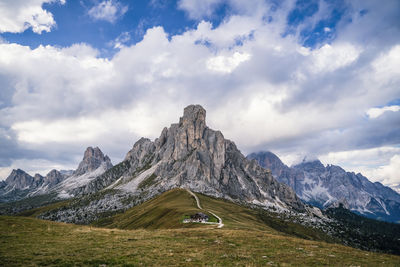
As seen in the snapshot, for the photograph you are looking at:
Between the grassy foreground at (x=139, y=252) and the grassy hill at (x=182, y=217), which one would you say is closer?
the grassy foreground at (x=139, y=252)

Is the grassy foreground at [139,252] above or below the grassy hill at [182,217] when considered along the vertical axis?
above

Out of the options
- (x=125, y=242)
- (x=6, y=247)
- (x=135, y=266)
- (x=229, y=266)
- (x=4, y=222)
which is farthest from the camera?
(x=4, y=222)

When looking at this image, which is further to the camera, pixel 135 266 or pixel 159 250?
pixel 159 250

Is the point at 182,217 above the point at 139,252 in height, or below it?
below

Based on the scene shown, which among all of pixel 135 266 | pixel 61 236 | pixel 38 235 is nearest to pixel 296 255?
pixel 135 266

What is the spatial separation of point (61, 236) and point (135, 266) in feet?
61.5

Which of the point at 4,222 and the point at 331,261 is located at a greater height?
the point at 4,222

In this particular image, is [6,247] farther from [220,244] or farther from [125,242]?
[220,244]

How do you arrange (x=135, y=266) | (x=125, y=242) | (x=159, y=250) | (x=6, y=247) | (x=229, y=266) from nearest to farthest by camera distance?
(x=135, y=266) < (x=229, y=266) < (x=6, y=247) < (x=159, y=250) < (x=125, y=242)

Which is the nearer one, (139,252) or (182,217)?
(139,252)

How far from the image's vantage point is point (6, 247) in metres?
24.2

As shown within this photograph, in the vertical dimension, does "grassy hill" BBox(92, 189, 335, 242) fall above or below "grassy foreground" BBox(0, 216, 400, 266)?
below

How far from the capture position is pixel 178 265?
20.8m

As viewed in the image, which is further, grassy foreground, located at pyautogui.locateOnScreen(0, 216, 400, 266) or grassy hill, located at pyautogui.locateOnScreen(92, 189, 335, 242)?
grassy hill, located at pyautogui.locateOnScreen(92, 189, 335, 242)
